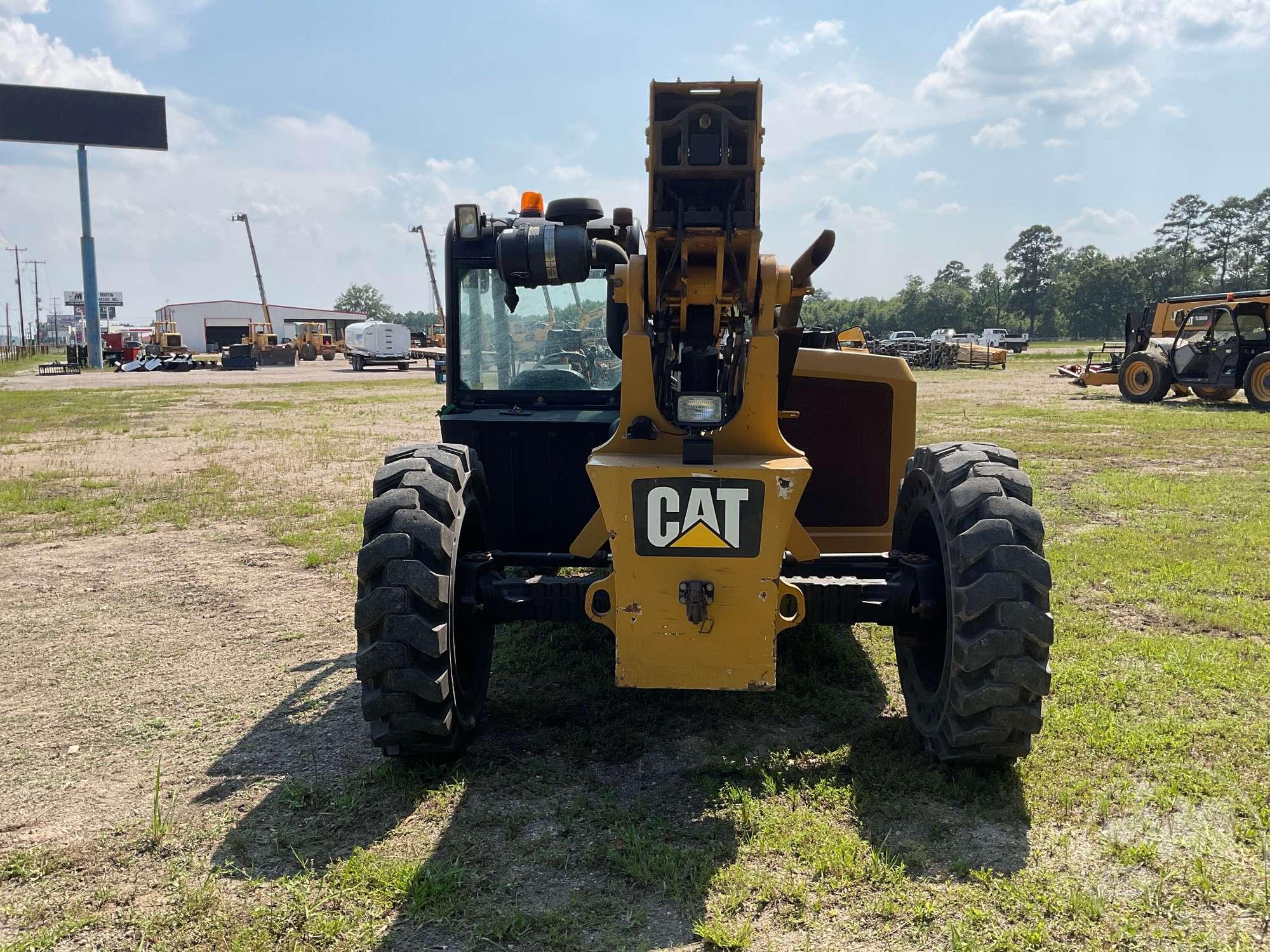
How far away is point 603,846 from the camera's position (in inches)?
137

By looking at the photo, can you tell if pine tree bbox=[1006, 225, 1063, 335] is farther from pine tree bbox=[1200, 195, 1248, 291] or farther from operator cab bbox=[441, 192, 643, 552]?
operator cab bbox=[441, 192, 643, 552]

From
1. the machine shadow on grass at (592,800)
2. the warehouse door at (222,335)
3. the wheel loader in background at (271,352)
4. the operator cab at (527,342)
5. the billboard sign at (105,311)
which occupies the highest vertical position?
the billboard sign at (105,311)

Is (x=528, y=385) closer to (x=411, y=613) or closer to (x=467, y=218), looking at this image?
(x=467, y=218)

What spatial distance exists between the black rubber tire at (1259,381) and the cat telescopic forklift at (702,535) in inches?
787

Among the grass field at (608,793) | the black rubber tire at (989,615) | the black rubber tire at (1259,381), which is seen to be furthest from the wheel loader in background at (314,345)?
the black rubber tire at (989,615)

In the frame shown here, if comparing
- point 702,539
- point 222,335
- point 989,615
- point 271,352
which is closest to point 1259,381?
point 989,615

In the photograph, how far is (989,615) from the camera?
362 centimetres

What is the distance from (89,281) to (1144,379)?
2110 inches

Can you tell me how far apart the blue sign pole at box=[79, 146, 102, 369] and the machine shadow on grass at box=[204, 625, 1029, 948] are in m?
53.0

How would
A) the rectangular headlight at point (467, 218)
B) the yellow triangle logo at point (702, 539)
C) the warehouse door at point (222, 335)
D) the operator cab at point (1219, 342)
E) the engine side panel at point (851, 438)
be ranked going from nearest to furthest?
the yellow triangle logo at point (702, 539)
the rectangular headlight at point (467, 218)
the engine side panel at point (851, 438)
the operator cab at point (1219, 342)
the warehouse door at point (222, 335)

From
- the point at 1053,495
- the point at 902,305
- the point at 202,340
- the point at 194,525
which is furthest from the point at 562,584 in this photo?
the point at 902,305

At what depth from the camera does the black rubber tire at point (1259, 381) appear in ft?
66.4

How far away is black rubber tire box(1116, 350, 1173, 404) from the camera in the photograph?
22.7 metres

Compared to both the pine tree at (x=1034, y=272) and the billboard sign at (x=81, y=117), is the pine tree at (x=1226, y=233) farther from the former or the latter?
the billboard sign at (x=81, y=117)
